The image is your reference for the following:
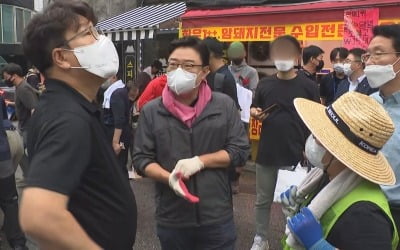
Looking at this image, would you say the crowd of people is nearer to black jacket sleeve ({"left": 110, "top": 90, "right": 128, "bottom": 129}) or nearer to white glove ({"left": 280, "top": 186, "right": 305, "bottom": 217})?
white glove ({"left": 280, "top": 186, "right": 305, "bottom": 217})

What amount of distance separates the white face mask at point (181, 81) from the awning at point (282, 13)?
3.82m

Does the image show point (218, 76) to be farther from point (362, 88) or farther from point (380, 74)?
point (380, 74)

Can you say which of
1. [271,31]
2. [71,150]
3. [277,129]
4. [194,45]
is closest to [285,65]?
[277,129]

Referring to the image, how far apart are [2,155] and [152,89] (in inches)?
61.5

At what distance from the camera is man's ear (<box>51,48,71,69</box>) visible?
6.06 feet

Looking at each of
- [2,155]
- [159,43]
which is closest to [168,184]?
[2,155]

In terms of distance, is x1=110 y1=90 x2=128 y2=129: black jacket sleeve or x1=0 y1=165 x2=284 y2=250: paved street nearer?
x1=0 y1=165 x2=284 y2=250: paved street

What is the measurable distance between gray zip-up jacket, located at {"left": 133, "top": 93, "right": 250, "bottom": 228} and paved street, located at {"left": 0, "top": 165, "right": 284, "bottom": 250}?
2.11 meters

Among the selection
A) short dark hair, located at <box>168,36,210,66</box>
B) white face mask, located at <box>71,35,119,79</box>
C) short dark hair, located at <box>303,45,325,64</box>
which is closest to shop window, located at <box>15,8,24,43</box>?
short dark hair, located at <box>303,45,325,64</box>

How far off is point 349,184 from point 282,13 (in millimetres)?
5408

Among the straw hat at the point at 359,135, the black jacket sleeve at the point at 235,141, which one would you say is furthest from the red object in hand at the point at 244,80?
the straw hat at the point at 359,135

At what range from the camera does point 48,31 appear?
182 cm

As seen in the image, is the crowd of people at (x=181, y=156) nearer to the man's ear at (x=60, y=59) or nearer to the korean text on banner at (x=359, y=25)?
the man's ear at (x=60, y=59)

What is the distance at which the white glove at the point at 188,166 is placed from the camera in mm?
2727
